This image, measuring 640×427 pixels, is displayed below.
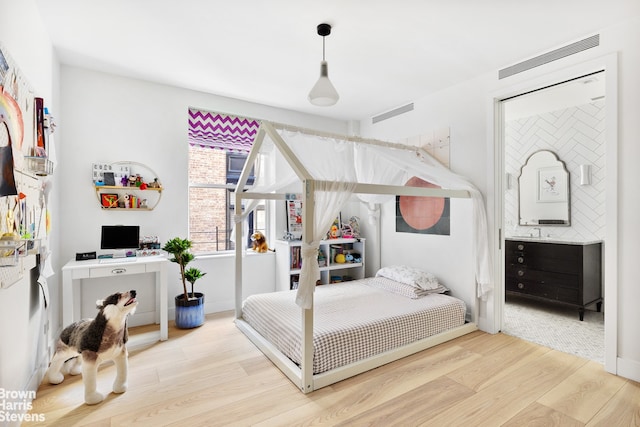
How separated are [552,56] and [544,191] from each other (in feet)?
7.08

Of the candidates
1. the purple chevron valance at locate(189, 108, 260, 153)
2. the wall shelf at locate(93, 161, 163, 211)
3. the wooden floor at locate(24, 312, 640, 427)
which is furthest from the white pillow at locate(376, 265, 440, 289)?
the wall shelf at locate(93, 161, 163, 211)

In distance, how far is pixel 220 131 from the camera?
382 centimetres

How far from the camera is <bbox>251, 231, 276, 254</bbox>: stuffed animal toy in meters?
4.09

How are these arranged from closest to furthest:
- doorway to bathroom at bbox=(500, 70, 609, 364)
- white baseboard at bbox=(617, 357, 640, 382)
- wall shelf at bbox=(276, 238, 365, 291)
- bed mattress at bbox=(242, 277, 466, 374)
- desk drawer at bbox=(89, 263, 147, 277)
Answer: white baseboard at bbox=(617, 357, 640, 382), bed mattress at bbox=(242, 277, 466, 374), desk drawer at bbox=(89, 263, 147, 277), doorway to bathroom at bbox=(500, 70, 609, 364), wall shelf at bbox=(276, 238, 365, 291)

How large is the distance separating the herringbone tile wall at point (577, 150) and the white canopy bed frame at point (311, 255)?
1.86 meters

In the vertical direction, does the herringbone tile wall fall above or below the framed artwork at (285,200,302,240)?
above

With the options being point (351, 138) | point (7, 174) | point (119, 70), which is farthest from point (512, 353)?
point (119, 70)

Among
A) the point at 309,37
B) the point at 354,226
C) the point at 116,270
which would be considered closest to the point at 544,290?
the point at 354,226

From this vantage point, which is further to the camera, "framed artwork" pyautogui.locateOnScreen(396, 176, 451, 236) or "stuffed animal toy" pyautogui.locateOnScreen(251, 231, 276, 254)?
"stuffed animal toy" pyautogui.locateOnScreen(251, 231, 276, 254)

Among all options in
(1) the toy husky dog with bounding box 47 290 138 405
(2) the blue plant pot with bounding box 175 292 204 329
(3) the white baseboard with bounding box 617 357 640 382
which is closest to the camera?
(1) the toy husky dog with bounding box 47 290 138 405

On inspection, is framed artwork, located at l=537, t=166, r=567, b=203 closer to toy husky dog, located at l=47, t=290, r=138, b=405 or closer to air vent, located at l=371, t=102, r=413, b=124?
air vent, located at l=371, t=102, r=413, b=124

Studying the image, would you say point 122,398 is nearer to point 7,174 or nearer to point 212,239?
point 7,174

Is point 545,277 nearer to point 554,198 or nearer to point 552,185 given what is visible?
point 554,198

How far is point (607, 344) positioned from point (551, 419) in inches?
39.3
